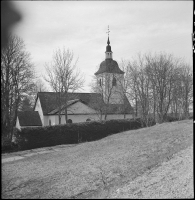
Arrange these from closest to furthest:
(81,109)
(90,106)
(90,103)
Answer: (90,103) → (90,106) → (81,109)

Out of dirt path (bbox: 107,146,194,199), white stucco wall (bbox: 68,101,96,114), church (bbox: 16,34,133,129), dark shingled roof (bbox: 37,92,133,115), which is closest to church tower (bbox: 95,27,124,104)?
church (bbox: 16,34,133,129)

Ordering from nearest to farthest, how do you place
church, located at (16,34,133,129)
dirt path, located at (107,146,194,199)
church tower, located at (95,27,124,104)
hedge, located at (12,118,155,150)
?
dirt path, located at (107,146,194,199) → hedge, located at (12,118,155,150) → church tower, located at (95,27,124,104) → church, located at (16,34,133,129)

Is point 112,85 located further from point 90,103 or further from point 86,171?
point 86,171

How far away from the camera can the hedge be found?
14.7 meters

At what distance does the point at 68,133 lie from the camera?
1681 cm

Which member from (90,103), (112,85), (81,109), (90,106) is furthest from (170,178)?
(81,109)

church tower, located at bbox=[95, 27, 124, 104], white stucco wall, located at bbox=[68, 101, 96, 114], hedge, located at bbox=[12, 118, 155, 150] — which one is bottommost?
hedge, located at bbox=[12, 118, 155, 150]

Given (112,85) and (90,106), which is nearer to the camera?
(112,85)

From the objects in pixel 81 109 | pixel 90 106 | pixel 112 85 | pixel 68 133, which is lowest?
pixel 68 133

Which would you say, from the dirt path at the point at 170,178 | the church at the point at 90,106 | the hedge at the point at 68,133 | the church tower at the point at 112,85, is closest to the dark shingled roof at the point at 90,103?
the church at the point at 90,106

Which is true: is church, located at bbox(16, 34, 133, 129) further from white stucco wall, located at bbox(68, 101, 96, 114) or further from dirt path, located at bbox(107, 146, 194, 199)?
dirt path, located at bbox(107, 146, 194, 199)

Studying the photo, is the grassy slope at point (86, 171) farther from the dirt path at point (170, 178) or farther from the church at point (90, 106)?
the church at point (90, 106)

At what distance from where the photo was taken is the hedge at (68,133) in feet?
48.2

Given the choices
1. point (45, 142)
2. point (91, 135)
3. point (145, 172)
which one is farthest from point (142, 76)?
point (145, 172)
